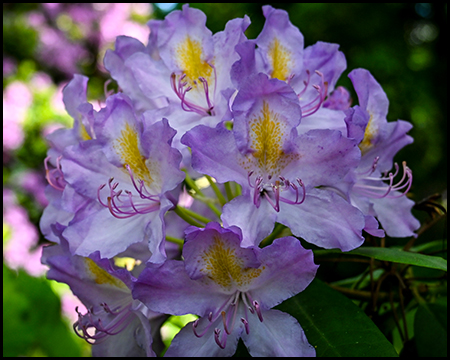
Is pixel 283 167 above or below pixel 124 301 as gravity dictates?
above

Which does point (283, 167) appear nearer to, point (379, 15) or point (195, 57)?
point (195, 57)

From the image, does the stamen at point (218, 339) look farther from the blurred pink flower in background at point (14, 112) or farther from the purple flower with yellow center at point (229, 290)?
the blurred pink flower in background at point (14, 112)

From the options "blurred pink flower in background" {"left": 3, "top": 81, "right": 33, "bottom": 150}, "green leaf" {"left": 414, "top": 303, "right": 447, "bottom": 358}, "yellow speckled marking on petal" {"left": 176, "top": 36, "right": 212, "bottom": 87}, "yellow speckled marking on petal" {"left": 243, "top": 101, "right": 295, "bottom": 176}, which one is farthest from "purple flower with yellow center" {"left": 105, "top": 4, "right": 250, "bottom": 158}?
"blurred pink flower in background" {"left": 3, "top": 81, "right": 33, "bottom": 150}

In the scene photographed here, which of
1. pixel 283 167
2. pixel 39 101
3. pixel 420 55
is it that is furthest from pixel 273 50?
pixel 420 55

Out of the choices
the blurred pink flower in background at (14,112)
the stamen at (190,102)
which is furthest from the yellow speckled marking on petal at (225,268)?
the blurred pink flower in background at (14,112)

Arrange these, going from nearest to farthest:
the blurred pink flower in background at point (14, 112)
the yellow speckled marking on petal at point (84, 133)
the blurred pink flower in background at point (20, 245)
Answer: the yellow speckled marking on petal at point (84, 133) < the blurred pink flower in background at point (20, 245) < the blurred pink flower in background at point (14, 112)

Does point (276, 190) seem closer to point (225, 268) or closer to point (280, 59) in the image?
point (225, 268)

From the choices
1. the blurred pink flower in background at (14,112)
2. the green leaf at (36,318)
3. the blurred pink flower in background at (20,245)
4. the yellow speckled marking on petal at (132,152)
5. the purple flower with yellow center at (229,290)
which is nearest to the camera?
the purple flower with yellow center at (229,290)
